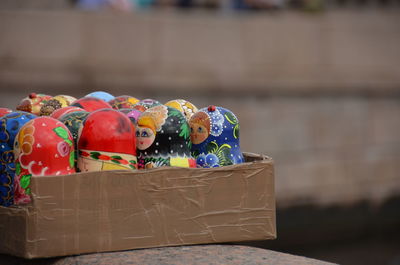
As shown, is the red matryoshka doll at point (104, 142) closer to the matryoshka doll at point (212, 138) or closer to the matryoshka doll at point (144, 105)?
the matryoshka doll at point (212, 138)

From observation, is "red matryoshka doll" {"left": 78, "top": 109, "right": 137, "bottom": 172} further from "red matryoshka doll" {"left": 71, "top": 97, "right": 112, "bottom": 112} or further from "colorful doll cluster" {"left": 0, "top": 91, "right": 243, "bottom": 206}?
"red matryoshka doll" {"left": 71, "top": 97, "right": 112, "bottom": 112}

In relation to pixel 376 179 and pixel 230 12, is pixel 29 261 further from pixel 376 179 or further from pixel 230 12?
pixel 376 179

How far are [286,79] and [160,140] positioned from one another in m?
6.99

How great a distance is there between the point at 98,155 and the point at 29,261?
56 centimetres

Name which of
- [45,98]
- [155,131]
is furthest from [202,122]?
[45,98]

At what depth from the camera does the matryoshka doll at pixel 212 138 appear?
13.6ft

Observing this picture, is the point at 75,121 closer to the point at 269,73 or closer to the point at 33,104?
the point at 33,104

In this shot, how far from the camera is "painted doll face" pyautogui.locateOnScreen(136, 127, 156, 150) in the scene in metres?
4.00

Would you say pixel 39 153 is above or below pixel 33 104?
below

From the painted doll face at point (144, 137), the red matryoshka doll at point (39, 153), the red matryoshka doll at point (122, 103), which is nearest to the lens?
the red matryoshka doll at point (39, 153)

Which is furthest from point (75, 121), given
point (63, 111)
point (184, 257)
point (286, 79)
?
point (286, 79)

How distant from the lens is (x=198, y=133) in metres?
4.20

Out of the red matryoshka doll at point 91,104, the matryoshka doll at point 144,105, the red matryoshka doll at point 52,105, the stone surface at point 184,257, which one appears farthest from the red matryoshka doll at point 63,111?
the stone surface at point 184,257

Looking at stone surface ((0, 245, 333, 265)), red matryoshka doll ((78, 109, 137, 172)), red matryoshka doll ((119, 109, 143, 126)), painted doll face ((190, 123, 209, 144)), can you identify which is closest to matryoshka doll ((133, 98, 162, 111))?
red matryoshka doll ((119, 109, 143, 126))
